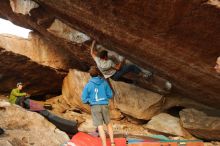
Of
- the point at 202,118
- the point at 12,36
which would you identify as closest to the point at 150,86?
the point at 202,118

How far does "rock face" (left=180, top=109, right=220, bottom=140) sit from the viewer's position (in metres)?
11.6

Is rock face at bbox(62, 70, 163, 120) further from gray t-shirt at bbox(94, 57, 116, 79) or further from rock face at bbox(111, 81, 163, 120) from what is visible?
gray t-shirt at bbox(94, 57, 116, 79)

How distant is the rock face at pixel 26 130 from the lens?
9326 mm

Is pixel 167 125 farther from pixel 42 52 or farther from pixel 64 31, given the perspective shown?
pixel 42 52

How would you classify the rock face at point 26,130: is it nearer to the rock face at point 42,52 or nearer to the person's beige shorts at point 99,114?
the person's beige shorts at point 99,114

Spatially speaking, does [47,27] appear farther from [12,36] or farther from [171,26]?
[171,26]

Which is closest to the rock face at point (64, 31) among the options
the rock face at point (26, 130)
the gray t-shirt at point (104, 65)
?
the gray t-shirt at point (104, 65)

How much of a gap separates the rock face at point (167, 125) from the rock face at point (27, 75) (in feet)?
18.9

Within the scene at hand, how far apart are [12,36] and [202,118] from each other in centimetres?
1013

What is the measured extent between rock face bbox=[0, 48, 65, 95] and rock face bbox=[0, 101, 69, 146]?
392 centimetres

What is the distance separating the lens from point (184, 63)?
916 centimetres

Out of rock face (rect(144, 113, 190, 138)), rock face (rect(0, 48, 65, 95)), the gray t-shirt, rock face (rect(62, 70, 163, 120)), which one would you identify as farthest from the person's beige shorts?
rock face (rect(0, 48, 65, 95))

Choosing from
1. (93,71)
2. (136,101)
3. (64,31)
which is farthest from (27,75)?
(93,71)

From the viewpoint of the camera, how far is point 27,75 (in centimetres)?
1606
